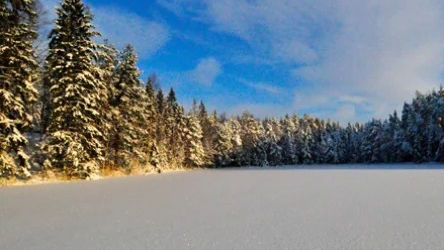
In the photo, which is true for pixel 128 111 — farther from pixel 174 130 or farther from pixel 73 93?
pixel 174 130

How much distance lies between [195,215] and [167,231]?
174 cm

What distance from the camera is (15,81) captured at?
18609 millimetres

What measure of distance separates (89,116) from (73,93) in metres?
2.09

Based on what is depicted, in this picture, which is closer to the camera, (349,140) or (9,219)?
(9,219)

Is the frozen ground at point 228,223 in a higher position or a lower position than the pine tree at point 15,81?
lower

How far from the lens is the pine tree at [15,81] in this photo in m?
17.1

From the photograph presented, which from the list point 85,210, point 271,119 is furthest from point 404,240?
point 271,119

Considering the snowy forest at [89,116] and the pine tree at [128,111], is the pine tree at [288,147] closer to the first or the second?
the snowy forest at [89,116]

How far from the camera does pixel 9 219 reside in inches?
297

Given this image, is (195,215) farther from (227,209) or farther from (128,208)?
(128,208)

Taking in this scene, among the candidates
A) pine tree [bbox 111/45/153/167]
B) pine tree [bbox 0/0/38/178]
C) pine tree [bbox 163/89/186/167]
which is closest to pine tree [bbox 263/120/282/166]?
pine tree [bbox 163/89/186/167]

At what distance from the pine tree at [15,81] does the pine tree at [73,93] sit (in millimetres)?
1984

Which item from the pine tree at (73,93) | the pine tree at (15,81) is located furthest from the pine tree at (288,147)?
the pine tree at (15,81)

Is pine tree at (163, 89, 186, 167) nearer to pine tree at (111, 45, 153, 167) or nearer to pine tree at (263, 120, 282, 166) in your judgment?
pine tree at (111, 45, 153, 167)
